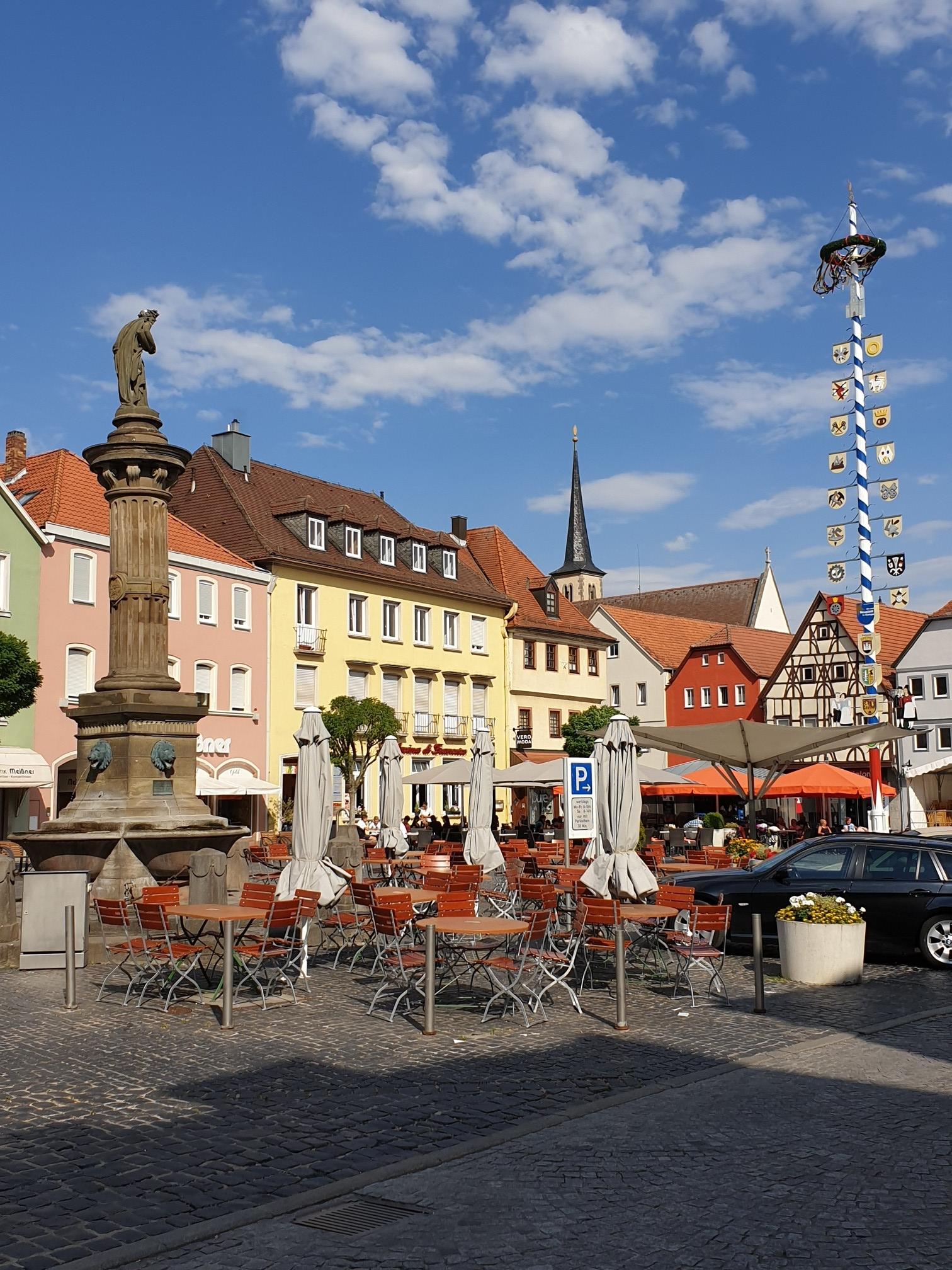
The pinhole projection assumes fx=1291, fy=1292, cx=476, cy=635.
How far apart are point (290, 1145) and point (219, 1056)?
258 centimetres

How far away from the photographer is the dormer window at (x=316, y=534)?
50.1 meters

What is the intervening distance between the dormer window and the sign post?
30249 millimetres

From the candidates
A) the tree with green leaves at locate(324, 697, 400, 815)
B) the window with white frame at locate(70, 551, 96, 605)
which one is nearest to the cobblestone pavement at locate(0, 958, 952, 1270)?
the window with white frame at locate(70, 551, 96, 605)

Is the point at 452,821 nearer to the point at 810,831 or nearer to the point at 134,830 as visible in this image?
the point at 810,831

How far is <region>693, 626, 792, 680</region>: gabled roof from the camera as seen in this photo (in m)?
67.6

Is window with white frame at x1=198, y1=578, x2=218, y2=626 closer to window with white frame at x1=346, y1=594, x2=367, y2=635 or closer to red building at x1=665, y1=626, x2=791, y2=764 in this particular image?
window with white frame at x1=346, y1=594, x2=367, y2=635

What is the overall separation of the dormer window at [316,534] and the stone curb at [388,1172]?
1622 inches

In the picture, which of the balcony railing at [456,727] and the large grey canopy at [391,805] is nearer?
the large grey canopy at [391,805]

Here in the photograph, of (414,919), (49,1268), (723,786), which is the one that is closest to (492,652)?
(723,786)

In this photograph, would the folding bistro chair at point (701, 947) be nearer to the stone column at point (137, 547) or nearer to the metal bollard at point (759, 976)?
the metal bollard at point (759, 976)

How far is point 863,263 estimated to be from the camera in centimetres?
3662

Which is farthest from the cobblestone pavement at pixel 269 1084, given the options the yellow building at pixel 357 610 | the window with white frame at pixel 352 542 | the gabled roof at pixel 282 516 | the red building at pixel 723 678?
the red building at pixel 723 678

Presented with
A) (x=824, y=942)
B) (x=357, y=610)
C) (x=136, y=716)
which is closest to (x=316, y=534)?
(x=357, y=610)

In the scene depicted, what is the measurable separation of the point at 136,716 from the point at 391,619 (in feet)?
108
